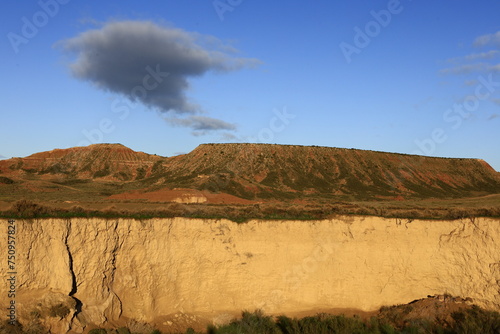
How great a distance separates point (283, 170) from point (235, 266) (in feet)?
247

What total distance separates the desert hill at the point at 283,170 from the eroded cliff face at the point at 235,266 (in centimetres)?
4932

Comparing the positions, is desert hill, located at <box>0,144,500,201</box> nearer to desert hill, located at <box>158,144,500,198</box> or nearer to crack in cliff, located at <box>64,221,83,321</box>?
desert hill, located at <box>158,144,500,198</box>

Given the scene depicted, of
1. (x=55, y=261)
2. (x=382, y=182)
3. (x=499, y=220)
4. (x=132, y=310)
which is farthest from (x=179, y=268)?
(x=382, y=182)

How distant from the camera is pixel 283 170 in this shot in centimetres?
9075

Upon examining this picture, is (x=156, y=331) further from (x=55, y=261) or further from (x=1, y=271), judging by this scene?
(x=1, y=271)

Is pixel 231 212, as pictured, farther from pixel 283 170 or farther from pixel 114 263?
pixel 283 170

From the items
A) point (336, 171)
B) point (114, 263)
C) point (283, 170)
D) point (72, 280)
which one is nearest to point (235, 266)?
point (114, 263)

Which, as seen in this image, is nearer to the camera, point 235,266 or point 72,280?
point 72,280

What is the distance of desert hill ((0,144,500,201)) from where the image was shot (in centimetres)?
8325

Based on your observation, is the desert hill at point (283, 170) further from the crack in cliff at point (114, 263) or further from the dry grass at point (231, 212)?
the crack in cliff at point (114, 263)

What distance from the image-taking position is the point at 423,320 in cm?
1527

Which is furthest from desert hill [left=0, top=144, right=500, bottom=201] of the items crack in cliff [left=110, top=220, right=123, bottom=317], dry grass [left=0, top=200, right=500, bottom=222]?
crack in cliff [left=110, top=220, right=123, bottom=317]

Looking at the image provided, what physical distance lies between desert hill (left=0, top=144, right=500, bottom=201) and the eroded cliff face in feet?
162

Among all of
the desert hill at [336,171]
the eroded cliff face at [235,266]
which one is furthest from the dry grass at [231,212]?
the desert hill at [336,171]
